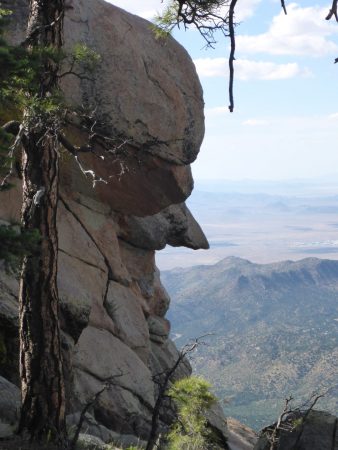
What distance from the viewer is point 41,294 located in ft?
41.7

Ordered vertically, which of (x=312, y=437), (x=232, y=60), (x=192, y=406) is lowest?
(x=312, y=437)

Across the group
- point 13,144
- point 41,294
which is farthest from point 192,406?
point 13,144

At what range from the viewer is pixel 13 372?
16.8m

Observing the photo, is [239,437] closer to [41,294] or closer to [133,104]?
[133,104]

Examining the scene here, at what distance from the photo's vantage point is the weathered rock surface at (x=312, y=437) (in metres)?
21.4

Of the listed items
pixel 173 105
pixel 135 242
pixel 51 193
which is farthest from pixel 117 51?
pixel 51 193

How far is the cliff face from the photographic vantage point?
834 inches

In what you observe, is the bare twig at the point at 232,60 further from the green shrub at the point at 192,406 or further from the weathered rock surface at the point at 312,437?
the weathered rock surface at the point at 312,437

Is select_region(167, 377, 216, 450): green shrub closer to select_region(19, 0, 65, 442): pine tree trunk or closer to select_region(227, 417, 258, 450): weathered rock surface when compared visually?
select_region(227, 417, 258, 450): weathered rock surface

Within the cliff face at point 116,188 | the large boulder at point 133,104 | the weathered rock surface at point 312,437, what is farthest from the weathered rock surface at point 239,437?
the large boulder at point 133,104

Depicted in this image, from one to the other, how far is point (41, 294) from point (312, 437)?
13.0 m

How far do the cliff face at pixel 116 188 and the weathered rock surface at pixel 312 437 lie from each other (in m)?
4.60

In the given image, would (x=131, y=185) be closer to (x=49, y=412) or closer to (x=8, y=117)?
(x=8, y=117)

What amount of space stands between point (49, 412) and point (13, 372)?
451 centimetres
